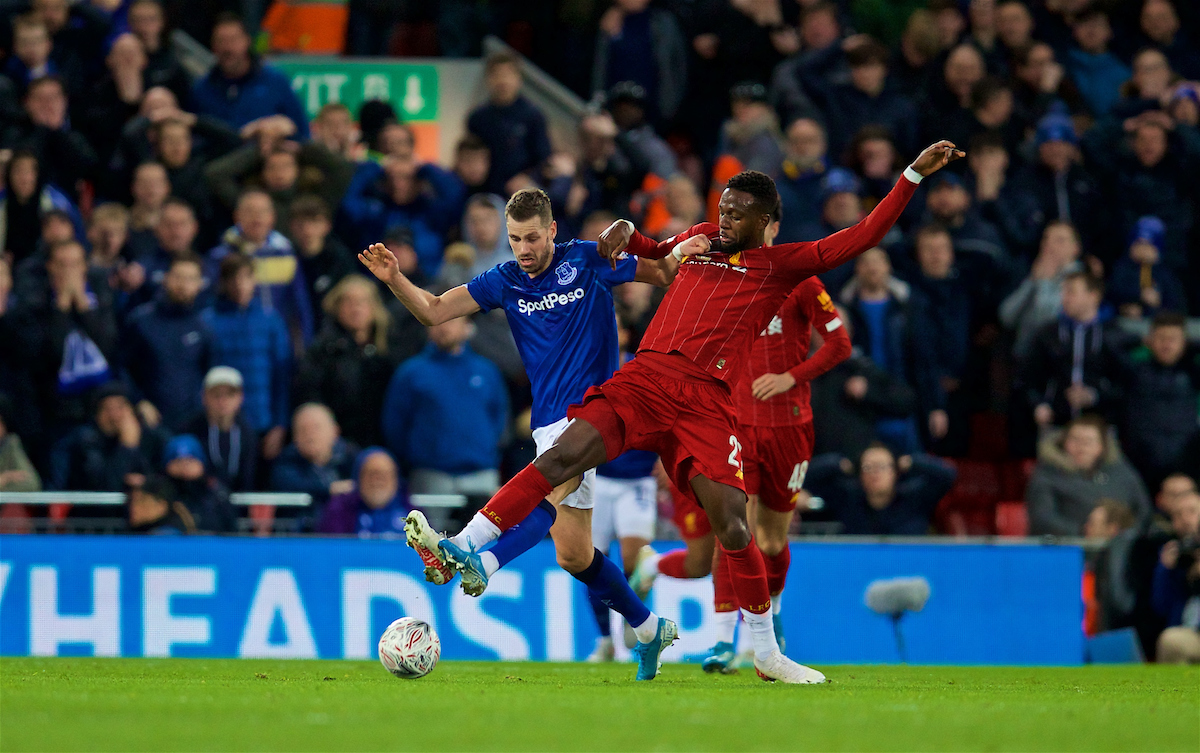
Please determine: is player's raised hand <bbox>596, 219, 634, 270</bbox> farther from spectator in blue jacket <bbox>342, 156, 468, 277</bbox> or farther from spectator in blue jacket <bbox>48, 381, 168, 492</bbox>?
spectator in blue jacket <bbox>342, 156, 468, 277</bbox>

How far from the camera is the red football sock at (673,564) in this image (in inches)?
446

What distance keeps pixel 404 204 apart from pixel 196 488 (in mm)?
3964

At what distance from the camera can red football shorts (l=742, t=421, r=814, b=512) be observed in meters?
10.3

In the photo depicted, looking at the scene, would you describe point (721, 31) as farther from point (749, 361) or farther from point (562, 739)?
point (562, 739)

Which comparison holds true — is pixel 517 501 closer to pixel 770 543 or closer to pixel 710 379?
pixel 710 379

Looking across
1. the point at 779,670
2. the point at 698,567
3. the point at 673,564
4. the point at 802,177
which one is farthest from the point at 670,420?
the point at 802,177

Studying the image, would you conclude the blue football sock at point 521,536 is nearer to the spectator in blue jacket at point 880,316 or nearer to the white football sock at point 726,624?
the white football sock at point 726,624

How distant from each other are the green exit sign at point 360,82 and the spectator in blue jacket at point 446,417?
16.6ft

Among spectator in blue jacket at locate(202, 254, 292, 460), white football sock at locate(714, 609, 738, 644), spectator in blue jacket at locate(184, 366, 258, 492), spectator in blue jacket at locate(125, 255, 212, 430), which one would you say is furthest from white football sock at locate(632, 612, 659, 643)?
spectator in blue jacket at locate(125, 255, 212, 430)

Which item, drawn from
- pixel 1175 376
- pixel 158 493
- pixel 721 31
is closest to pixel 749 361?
pixel 158 493

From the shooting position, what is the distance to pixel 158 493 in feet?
42.1

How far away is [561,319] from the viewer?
29.4 feet

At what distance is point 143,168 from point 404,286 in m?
6.96

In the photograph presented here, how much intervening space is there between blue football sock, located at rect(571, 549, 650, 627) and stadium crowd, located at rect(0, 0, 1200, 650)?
15.2 feet
